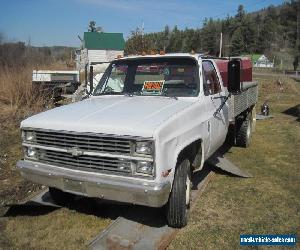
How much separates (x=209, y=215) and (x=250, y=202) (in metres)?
0.84

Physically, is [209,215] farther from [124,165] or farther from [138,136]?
[138,136]

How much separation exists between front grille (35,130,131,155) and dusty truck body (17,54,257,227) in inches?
0.4

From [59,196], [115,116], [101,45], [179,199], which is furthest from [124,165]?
[101,45]

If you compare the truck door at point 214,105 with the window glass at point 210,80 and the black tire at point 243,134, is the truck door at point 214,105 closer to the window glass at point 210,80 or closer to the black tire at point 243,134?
the window glass at point 210,80

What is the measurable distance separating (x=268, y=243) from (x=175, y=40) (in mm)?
112827

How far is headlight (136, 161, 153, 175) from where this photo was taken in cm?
393

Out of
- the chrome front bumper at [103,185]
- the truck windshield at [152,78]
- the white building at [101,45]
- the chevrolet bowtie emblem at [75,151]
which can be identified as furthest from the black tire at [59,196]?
the white building at [101,45]

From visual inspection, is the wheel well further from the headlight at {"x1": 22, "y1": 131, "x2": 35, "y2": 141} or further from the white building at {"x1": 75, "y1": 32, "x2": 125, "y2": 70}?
the white building at {"x1": 75, "y1": 32, "x2": 125, "y2": 70}

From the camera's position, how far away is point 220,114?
6.06 metres

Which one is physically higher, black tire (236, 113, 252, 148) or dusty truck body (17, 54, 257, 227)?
dusty truck body (17, 54, 257, 227)

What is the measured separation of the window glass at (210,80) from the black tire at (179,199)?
139 centimetres

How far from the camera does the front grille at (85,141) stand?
13.1 ft

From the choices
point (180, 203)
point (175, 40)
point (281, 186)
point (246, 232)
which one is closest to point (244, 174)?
point (281, 186)

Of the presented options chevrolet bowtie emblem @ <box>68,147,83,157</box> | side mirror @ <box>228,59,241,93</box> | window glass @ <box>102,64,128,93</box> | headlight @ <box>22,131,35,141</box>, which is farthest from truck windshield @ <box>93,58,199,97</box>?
chevrolet bowtie emblem @ <box>68,147,83,157</box>
